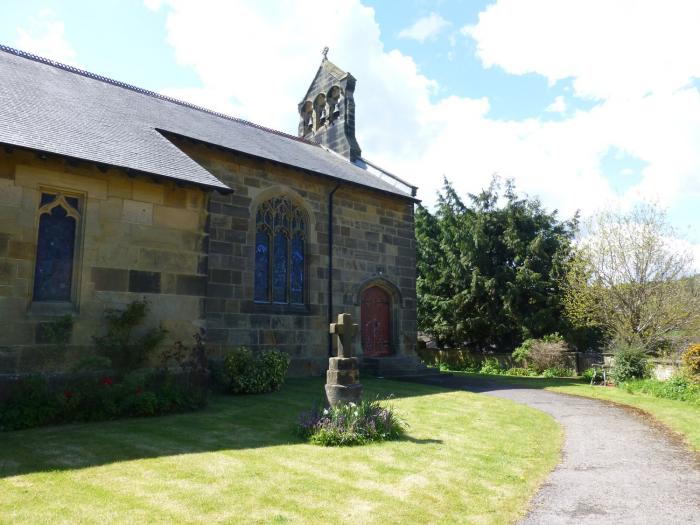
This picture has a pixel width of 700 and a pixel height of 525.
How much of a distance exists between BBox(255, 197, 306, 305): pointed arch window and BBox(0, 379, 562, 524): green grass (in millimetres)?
5740

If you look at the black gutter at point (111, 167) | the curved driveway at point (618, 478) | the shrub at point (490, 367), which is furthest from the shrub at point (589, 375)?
the black gutter at point (111, 167)

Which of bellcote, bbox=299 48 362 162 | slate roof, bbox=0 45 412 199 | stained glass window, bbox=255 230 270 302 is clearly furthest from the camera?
bellcote, bbox=299 48 362 162

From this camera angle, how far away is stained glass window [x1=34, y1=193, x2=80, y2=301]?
367 inches

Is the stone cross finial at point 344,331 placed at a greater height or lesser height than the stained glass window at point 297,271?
lesser

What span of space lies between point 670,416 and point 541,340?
35.9 ft

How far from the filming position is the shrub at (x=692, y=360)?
1370 cm

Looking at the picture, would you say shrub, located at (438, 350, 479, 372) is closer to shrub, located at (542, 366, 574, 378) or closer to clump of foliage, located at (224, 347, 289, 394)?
shrub, located at (542, 366, 574, 378)

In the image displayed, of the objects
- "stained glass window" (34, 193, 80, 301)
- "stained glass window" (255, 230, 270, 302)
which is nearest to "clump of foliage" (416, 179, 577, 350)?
"stained glass window" (255, 230, 270, 302)

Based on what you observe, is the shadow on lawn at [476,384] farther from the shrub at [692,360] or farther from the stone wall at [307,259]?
the shrub at [692,360]

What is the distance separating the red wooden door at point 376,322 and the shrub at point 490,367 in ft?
21.2

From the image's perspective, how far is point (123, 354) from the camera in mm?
9570

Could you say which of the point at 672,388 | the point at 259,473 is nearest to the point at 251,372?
the point at 259,473

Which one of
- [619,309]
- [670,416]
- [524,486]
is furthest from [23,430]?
[619,309]

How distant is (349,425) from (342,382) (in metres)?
0.99
